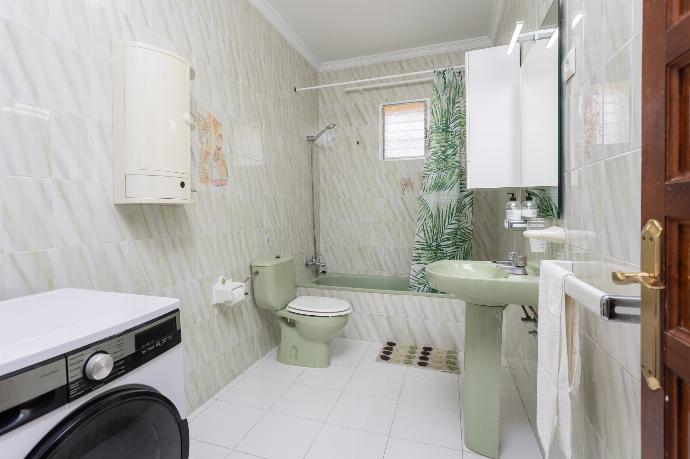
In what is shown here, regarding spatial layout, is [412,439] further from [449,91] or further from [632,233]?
[449,91]

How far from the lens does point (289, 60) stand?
2863 millimetres

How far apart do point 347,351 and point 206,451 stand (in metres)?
1.22

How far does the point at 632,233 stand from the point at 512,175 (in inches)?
43.5

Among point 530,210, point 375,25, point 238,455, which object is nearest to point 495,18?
point 375,25

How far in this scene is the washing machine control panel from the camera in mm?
681

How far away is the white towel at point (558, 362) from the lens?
0.90 metres

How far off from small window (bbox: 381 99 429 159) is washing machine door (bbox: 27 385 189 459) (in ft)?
9.66

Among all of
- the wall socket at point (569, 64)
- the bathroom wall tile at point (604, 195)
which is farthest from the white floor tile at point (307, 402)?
the wall socket at point (569, 64)

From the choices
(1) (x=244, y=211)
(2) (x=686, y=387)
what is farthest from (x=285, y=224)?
(2) (x=686, y=387)

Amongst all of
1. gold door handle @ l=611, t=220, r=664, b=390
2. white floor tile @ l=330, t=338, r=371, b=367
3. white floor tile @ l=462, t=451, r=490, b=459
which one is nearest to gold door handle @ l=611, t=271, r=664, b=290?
gold door handle @ l=611, t=220, r=664, b=390

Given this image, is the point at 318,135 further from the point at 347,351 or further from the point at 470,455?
the point at 470,455

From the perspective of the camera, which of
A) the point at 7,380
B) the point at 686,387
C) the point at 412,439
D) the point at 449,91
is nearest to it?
the point at 686,387

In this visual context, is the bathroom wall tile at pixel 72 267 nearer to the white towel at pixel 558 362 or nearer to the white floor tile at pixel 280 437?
the white floor tile at pixel 280 437

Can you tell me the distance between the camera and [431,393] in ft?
6.31
